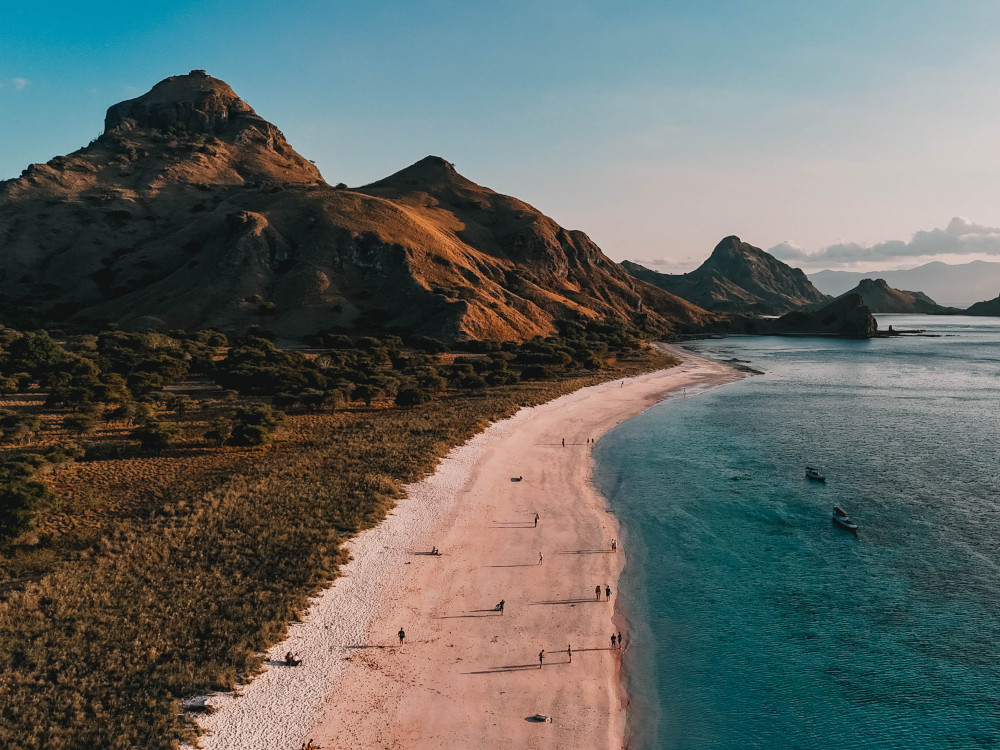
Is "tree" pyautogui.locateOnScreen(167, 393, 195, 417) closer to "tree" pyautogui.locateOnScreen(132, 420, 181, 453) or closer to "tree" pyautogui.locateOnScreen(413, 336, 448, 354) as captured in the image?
"tree" pyautogui.locateOnScreen(132, 420, 181, 453)

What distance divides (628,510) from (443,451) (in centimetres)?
2084

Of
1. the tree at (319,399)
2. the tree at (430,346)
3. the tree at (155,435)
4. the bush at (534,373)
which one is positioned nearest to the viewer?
the tree at (155,435)

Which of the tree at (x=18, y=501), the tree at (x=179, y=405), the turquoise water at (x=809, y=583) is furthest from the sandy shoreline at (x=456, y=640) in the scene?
the tree at (x=179, y=405)

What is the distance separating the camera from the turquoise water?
2433 centimetres

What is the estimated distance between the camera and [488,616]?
101ft

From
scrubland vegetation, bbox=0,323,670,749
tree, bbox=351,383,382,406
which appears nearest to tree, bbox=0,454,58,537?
scrubland vegetation, bbox=0,323,670,749

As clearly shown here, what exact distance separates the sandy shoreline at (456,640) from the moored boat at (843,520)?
1840 cm

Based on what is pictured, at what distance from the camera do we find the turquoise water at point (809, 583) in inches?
958

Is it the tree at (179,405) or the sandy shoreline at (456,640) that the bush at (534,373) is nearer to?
the sandy shoreline at (456,640)

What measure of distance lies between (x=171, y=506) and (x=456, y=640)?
83.4 ft

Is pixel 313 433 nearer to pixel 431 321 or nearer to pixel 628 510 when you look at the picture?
pixel 628 510

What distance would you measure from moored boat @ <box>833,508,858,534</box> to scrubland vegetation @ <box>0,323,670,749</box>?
35571 millimetres

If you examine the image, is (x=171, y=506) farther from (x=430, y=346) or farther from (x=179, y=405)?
(x=430, y=346)

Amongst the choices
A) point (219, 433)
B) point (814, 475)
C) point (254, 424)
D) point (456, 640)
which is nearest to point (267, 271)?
point (254, 424)
